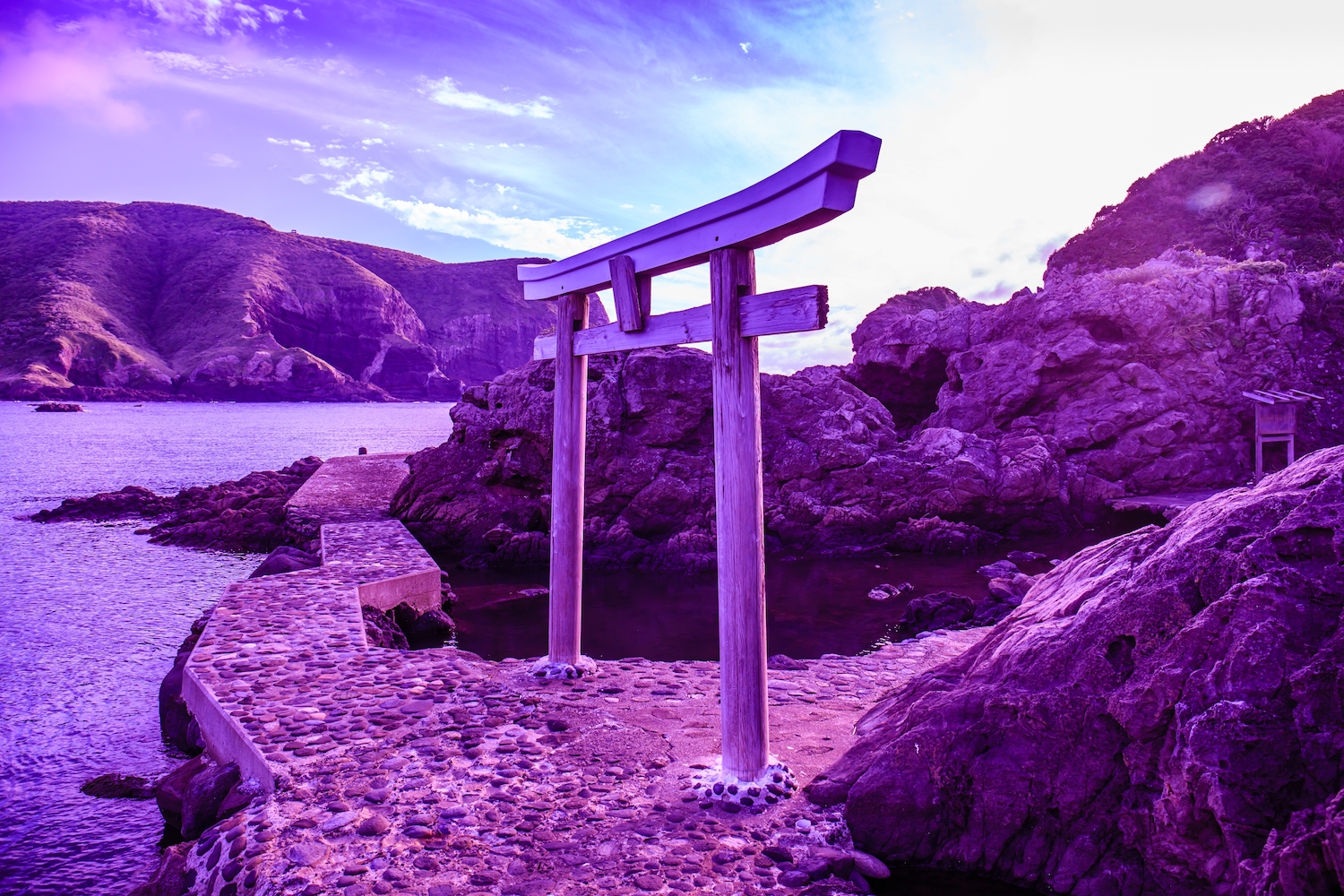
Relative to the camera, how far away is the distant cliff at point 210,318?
106 meters

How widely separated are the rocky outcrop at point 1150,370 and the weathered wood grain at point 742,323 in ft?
60.4

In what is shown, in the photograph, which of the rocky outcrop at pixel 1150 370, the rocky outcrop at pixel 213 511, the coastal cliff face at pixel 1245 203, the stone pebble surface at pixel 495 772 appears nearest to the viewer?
the stone pebble surface at pixel 495 772

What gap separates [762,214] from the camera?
5.01 metres

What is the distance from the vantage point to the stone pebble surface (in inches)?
170

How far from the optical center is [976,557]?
18.1 metres

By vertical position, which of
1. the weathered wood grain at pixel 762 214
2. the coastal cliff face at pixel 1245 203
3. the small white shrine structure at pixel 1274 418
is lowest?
the small white shrine structure at pixel 1274 418

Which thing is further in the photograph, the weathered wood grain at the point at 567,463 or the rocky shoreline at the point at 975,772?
the weathered wood grain at the point at 567,463

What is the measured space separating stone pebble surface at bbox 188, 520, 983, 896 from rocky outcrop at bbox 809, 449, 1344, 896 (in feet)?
2.45

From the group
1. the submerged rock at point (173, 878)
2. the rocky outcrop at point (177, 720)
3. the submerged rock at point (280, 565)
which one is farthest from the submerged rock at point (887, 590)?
the submerged rock at point (173, 878)

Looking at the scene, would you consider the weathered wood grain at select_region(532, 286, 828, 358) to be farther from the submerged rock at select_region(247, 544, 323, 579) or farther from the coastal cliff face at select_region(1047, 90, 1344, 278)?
the coastal cliff face at select_region(1047, 90, 1344, 278)

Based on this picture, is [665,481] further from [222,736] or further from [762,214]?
[762,214]

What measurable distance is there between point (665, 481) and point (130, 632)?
11.3 metres

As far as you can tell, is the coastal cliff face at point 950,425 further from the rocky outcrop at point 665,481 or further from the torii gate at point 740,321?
the torii gate at point 740,321

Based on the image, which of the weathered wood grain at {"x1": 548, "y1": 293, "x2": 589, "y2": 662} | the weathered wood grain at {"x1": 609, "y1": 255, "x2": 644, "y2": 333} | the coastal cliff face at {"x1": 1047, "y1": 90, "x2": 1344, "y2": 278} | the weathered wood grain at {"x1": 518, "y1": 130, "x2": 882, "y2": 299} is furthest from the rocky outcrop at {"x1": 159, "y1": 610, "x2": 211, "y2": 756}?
the coastal cliff face at {"x1": 1047, "y1": 90, "x2": 1344, "y2": 278}
